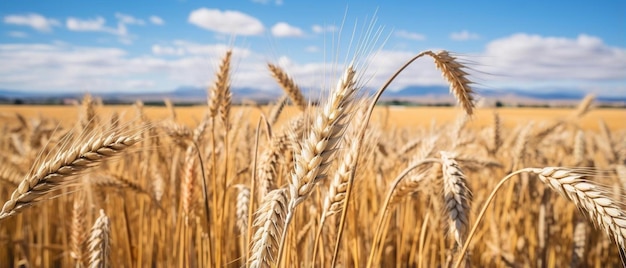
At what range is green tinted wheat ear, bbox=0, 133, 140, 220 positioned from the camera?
1132 mm

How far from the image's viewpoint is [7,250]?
11.1 ft

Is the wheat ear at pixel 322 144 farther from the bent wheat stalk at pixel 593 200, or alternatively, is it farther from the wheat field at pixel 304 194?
the bent wheat stalk at pixel 593 200

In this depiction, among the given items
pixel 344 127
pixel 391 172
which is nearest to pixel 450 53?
pixel 344 127

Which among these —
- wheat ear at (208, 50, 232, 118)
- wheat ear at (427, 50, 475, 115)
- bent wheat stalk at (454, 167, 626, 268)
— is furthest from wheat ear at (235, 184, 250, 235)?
bent wheat stalk at (454, 167, 626, 268)

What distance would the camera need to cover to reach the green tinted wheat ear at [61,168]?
1132 mm

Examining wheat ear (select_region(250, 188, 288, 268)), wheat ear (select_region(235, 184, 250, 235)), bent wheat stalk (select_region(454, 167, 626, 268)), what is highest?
bent wheat stalk (select_region(454, 167, 626, 268))

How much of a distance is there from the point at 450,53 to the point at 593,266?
2.92 meters

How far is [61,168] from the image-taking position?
116cm

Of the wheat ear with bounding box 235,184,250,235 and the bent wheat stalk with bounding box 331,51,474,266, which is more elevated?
the bent wheat stalk with bounding box 331,51,474,266

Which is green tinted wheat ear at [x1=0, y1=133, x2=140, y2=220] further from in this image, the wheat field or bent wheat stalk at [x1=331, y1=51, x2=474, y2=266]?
bent wheat stalk at [x1=331, y1=51, x2=474, y2=266]

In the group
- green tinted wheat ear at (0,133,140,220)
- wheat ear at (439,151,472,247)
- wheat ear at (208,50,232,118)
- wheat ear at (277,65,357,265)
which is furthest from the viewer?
wheat ear at (208,50,232,118)

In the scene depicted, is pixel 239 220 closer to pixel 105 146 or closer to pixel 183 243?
pixel 183 243

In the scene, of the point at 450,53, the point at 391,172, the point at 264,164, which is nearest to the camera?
the point at 450,53

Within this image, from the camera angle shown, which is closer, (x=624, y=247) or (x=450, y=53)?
(x=624, y=247)
